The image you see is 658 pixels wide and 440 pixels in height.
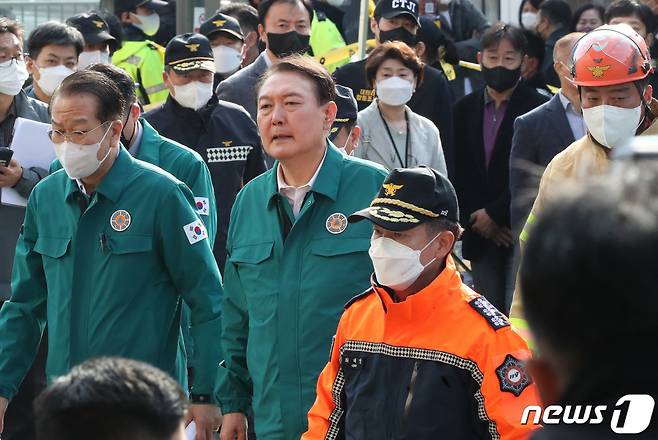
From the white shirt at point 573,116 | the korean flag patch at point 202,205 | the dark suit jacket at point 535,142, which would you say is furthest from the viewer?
the white shirt at point 573,116

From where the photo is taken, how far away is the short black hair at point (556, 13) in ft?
38.8

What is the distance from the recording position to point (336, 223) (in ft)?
16.6

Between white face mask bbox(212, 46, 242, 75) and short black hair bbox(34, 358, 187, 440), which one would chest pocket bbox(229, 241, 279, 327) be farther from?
white face mask bbox(212, 46, 242, 75)

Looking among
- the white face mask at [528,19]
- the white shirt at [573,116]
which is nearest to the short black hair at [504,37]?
the white shirt at [573,116]

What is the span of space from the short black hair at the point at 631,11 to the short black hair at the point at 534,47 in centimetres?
60

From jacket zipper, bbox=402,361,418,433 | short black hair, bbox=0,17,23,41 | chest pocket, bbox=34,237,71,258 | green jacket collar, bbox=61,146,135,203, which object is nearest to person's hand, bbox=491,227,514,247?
short black hair, bbox=0,17,23,41

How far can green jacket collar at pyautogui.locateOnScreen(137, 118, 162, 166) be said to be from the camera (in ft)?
21.4

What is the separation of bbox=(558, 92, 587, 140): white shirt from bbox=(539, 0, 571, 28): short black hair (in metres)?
4.16

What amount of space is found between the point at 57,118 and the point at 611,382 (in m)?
4.22

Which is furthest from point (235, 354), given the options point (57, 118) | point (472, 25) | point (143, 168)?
point (472, 25)

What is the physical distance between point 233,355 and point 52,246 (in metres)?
0.84

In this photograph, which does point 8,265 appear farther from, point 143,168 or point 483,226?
point 483,226

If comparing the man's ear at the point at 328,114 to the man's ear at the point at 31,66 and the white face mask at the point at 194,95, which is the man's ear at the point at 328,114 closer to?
the white face mask at the point at 194,95
